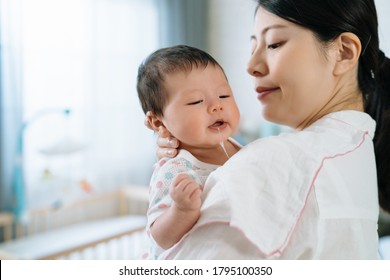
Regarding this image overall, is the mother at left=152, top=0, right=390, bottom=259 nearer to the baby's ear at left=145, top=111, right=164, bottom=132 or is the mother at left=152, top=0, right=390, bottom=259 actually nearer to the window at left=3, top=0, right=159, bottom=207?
the baby's ear at left=145, top=111, right=164, bottom=132

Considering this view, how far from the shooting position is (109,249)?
1.95 m

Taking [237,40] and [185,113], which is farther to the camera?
[237,40]

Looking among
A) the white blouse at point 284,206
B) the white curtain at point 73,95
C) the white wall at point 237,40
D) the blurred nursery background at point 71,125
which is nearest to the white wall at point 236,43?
the white wall at point 237,40

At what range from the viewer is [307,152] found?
1.60 ft

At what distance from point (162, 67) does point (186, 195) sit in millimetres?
188

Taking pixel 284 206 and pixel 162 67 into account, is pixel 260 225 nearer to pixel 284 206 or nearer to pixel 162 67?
pixel 284 206

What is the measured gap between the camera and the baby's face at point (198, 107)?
0.57 metres

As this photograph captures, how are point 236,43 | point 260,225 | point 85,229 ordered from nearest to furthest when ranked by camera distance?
1. point 260,225
2. point 236,43
3. point 85,229

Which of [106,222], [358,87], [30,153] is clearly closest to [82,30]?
[30,153]

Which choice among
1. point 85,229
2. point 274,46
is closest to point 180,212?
point 274,46

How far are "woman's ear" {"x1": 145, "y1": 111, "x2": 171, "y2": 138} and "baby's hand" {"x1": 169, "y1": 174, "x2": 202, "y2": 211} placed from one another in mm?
127

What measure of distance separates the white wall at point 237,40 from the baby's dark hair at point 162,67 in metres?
0.10

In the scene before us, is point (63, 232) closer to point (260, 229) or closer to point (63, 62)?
point (63, 62)
